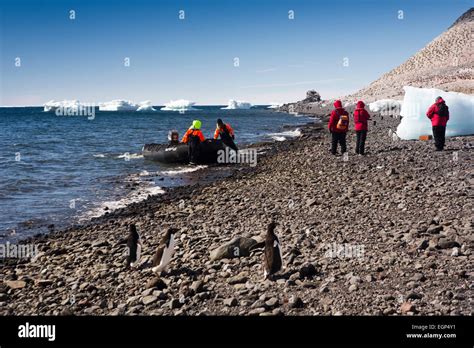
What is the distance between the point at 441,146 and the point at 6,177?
16629 mm

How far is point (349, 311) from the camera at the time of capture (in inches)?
191

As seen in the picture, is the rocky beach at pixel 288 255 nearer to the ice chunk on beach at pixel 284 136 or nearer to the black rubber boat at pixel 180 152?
the black rubber boat at pixel 180 152

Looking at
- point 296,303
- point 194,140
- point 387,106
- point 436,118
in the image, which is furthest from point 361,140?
point 387,106

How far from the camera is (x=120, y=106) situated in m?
153

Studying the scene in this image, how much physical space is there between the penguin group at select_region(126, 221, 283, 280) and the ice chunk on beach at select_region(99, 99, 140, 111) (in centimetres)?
15167

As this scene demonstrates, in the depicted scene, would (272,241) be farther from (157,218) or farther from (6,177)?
(6,177)

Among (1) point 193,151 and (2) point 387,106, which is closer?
(1) point 193,151

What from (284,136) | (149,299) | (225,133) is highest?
(225,133)

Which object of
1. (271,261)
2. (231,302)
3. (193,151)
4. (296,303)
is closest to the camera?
(296,303)

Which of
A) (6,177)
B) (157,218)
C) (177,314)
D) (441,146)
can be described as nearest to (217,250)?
(177,314)

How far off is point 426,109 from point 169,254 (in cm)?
1397

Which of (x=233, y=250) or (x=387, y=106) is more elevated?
(x=387, y=106)

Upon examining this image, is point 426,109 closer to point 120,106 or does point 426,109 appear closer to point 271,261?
point 271,261

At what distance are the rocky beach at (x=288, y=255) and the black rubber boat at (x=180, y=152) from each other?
7081 millimetres
